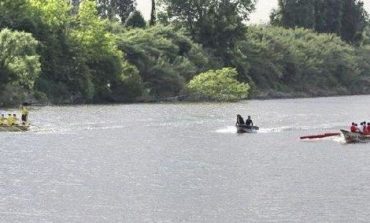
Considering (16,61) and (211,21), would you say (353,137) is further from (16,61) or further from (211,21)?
(211,21)

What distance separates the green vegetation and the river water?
3356 cm

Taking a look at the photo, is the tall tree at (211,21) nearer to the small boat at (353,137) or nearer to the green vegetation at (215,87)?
the green vegetation at (215,87)

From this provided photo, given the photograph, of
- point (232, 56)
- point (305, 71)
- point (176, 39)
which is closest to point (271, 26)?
point (305, 71)

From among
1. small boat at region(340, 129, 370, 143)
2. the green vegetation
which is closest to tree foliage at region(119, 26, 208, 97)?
the green vegetation

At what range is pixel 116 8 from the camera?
550 ft

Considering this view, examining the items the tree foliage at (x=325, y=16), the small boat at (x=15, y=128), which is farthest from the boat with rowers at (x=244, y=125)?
the tree foliage at (x=325, y=16)

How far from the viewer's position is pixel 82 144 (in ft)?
197

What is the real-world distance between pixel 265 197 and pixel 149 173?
29.0ft

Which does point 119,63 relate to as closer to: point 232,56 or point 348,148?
point 232,56

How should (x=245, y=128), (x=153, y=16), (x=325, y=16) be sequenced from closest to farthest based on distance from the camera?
(x=245, y=128)
(x=153, y=16)
(x=325, y=16)

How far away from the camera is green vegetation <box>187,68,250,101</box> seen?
114750 millimetres

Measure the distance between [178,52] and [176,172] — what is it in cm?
8032

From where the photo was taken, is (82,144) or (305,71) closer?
(82,144)

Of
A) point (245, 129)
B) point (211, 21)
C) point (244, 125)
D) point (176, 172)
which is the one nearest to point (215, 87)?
point (211, 21)
